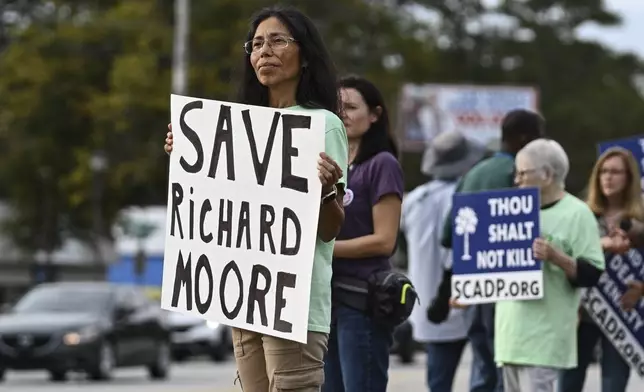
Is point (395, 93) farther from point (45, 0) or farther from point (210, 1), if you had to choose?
point (45, 0)

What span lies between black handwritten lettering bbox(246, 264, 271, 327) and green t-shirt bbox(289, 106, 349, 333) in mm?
142

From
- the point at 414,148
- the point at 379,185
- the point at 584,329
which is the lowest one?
the point at 584,329

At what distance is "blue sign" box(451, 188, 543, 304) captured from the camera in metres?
8.88

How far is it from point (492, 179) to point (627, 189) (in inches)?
29.8

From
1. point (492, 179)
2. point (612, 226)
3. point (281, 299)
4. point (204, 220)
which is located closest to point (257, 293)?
point (281, 299)

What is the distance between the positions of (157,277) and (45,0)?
66.3 feet

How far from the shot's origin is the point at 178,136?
613 cm

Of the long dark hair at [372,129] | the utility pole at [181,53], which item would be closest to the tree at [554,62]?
the utility pole at [181,53]

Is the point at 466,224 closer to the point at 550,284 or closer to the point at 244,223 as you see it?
the point at 550,284

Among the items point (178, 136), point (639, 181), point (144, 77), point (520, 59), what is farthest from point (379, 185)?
point (520, 59)

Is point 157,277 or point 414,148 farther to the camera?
point 414,148

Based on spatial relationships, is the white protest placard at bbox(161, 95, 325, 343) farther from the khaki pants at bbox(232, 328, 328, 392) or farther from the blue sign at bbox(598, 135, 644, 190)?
the blue sign at bbox(598, 135, 644, 190)

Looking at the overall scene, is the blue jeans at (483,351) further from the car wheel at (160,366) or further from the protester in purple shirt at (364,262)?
the car wheel at (160,366)

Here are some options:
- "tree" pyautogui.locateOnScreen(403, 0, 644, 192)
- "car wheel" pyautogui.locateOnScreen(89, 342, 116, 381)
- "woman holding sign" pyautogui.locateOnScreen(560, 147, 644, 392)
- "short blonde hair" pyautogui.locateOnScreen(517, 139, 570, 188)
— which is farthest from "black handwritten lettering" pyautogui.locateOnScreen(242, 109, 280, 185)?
"tree" pyautogui.locateOnScreen(403, 0, 644, 192)
